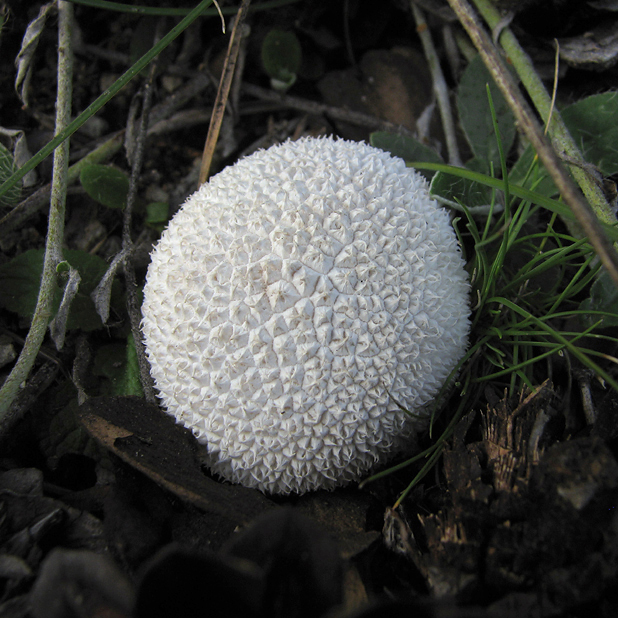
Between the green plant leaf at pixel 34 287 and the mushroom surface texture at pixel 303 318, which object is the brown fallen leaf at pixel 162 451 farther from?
the green plant leaf at pixel 34 287

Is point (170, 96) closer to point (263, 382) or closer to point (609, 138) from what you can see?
point (263, 382)

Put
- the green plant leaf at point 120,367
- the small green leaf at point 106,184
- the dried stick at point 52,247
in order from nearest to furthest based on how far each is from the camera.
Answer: the dried stick at point 52,247 → the green plant leaf at point 120,367 → the small green leaf at point 106,184

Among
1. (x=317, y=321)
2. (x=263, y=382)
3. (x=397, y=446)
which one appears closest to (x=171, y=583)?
(x=263, y=382)

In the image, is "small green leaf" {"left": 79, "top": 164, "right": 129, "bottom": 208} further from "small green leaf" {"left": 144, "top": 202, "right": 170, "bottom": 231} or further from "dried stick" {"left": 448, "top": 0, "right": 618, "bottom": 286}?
"dried stick" {"left": 448, "top": 0, "right": 618, "bottom": 286}

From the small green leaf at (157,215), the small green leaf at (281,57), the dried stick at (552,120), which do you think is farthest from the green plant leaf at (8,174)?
the dried stick at (552,120)

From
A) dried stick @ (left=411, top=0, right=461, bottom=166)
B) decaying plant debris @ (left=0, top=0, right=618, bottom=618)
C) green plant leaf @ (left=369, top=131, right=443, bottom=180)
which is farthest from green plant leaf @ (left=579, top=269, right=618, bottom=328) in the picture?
dried stick @ (left=411, top=0, right=461, bottom=166)

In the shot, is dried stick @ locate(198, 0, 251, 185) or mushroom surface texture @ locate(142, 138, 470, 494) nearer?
mushroom surface texture @ locate(142, 138, 470, 494)
